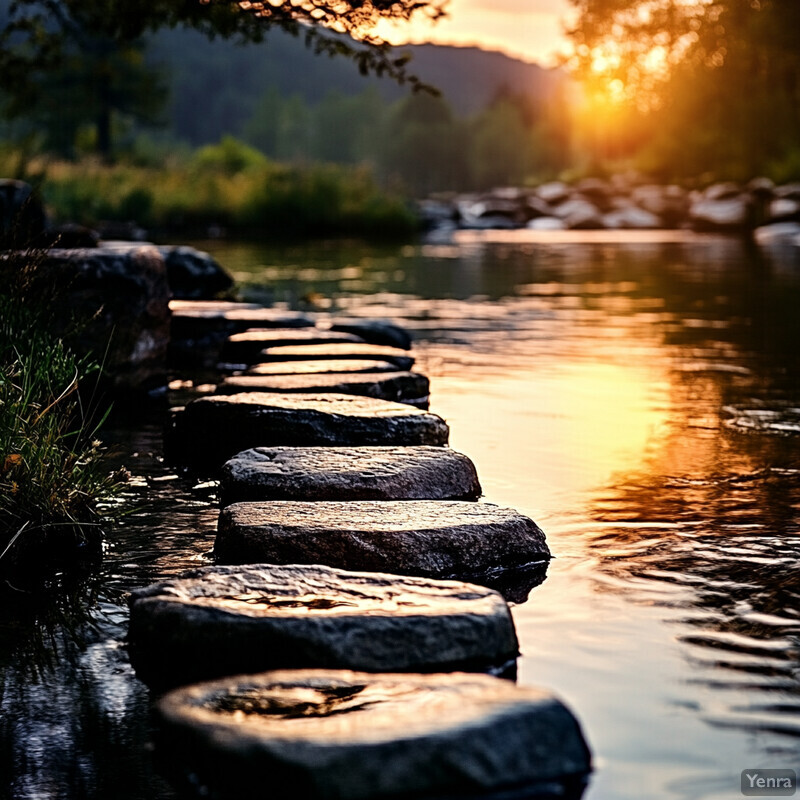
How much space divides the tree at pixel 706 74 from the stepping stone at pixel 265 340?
2424cm

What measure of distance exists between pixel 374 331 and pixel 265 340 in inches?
48.4

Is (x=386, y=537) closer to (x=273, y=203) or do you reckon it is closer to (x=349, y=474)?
(x=349, y=474)

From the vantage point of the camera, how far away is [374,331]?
344 inches

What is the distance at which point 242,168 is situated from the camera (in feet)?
137

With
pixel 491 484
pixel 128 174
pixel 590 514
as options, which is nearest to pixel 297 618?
pixel 590 514

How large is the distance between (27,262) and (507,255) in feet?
62.8

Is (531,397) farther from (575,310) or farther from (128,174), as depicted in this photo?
(128,174)

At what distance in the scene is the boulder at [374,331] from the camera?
8.70 m

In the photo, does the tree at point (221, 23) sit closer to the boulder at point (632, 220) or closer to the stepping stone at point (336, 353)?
the stepping stone at point (336, 353)

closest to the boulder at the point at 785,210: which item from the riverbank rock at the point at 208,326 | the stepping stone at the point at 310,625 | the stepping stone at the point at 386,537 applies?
the riverbank rock at the point at 208,326

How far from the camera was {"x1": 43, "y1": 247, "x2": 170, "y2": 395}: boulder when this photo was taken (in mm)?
6750

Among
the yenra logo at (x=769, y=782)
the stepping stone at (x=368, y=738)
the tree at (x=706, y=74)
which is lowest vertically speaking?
the yenra logo at (x=769, y=782)

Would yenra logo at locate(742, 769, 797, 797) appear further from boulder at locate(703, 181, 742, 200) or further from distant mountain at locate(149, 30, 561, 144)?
distant mountain at locate(149, 30, 561, 144)

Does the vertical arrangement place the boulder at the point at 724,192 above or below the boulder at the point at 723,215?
above
